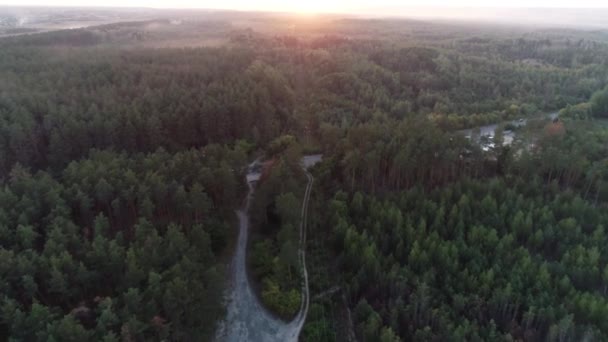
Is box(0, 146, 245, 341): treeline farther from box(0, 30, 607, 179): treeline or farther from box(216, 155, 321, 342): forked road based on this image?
box(0, 30, 607, 179): treeline

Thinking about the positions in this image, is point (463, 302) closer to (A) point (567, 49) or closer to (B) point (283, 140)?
(B) point (283, 140)

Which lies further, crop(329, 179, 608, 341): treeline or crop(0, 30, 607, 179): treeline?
crop(0, 30, 607, 179): treeline

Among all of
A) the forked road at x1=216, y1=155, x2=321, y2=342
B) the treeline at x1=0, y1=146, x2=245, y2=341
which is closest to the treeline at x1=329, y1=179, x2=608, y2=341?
the forked road at x1=216, y1=155, x2=321, y2=342

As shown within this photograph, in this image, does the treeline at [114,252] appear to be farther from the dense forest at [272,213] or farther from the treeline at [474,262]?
the treeline at [474,262]

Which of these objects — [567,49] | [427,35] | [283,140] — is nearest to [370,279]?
[283,140]

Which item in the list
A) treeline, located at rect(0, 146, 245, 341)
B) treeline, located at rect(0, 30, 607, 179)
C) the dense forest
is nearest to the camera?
treeline, located at rect(0, 146, 245, 341)
